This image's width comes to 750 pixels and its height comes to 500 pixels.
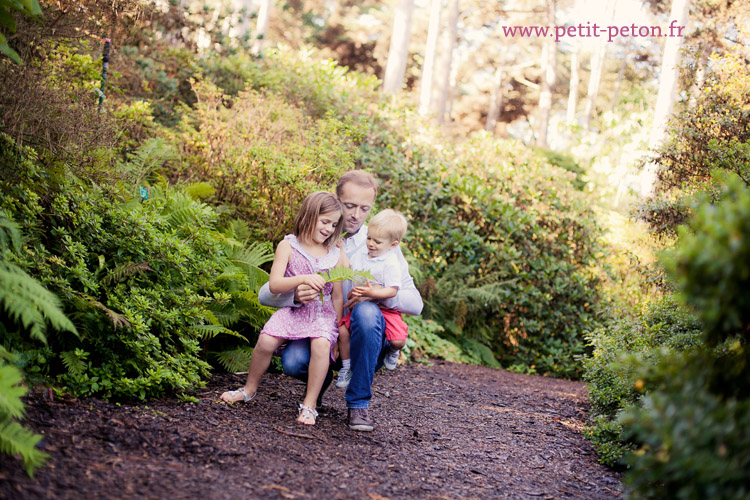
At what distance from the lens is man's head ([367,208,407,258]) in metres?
4.34

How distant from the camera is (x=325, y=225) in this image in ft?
13.8

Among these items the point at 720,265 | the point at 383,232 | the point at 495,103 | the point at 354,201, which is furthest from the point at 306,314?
the point at 495,103

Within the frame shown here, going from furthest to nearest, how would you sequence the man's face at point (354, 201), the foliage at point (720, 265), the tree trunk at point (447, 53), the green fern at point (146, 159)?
the tree trunk at point (447, 53) → the green fern at point (146, 159) → the man's face at point (354, 201) → the foliage at point (720, 265)

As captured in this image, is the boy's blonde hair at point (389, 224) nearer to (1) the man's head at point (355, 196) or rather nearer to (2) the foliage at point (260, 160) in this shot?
(1) the man's head at point (355, 196)

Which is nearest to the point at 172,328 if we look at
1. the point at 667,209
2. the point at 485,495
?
the point at 485,495

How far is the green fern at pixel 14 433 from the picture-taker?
8.18ft

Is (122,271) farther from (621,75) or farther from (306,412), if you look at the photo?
(621,75)

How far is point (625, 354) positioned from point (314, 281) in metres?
2.05

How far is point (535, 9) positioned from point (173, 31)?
70.5 feet

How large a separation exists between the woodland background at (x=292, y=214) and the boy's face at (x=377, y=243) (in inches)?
44.9

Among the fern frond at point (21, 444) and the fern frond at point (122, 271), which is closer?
the fern frond at point (21, 444)

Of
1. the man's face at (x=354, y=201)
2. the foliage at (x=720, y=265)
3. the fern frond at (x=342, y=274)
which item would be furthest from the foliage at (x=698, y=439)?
the man's face at (x=354, y=201)

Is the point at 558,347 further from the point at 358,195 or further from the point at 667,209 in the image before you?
the point at 358,195

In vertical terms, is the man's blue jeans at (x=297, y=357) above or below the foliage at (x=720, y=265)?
below
